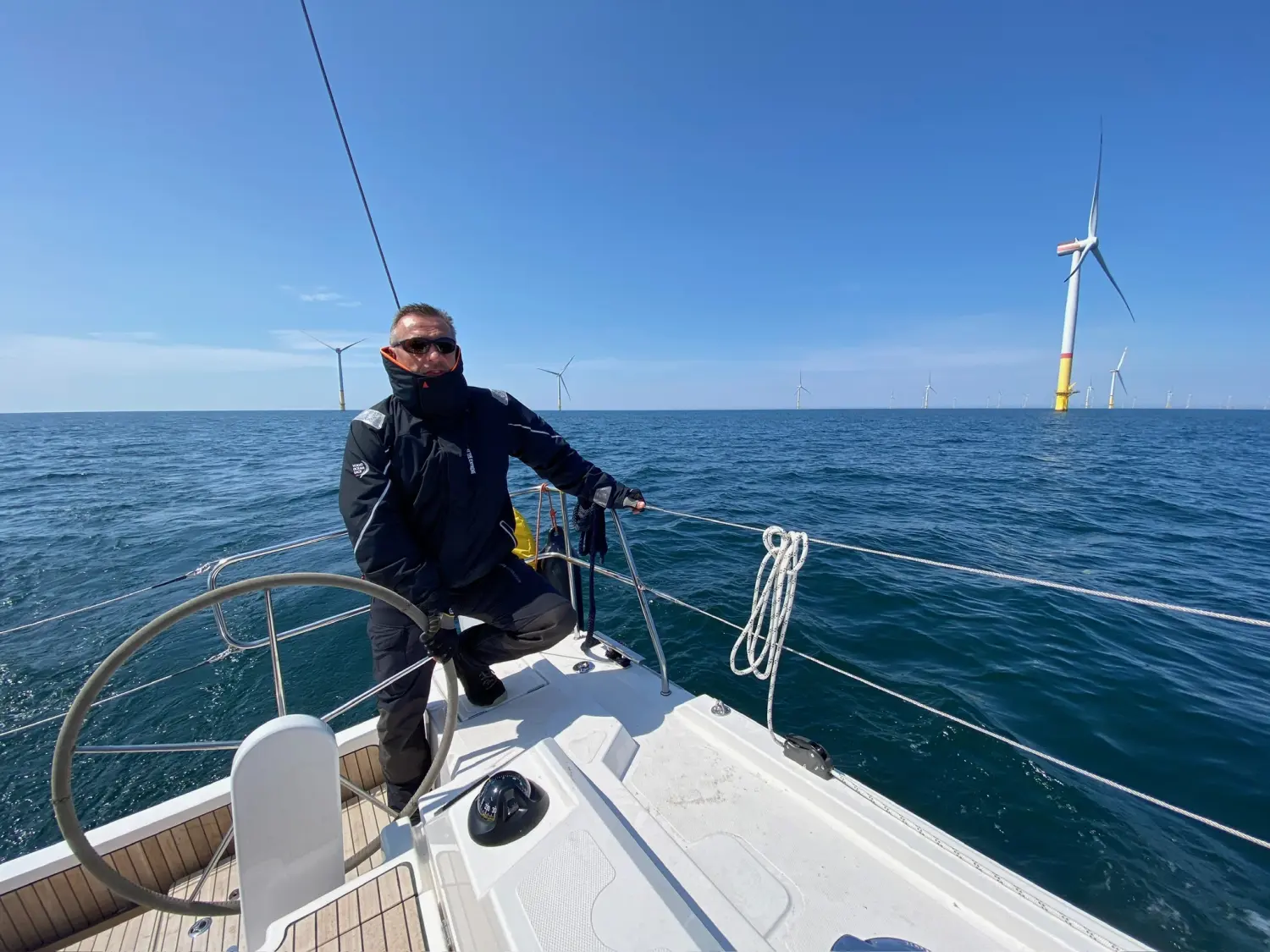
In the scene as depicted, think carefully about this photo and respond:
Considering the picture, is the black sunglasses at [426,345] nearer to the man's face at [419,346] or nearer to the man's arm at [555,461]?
the man's face at [419,346]

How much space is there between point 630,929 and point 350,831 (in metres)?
2.10

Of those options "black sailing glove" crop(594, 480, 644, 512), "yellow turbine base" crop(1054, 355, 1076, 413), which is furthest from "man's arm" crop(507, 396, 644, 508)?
"yellow turbine base" crop(1054, 355, 1076, 413)

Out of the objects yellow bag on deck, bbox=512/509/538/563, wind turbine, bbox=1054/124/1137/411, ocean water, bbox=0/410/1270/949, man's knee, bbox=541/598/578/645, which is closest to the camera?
man's knee, bbox=541/598/578/645

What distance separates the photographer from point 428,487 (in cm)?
240

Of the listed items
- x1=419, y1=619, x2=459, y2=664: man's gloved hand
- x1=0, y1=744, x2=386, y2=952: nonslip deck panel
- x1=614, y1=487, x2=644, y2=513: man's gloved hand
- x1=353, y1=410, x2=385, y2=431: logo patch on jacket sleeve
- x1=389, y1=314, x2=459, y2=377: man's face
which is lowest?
x1=0, y1=744, x2=386, y2=952: nonslip deck panel

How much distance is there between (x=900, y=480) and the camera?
1561 cm

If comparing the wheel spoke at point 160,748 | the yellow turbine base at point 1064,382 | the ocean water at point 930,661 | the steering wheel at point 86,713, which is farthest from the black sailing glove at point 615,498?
the yellow turbine base at point 1064,382

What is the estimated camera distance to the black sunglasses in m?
2.36

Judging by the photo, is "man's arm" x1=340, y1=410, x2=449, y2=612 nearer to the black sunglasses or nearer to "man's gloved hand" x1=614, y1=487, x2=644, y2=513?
the black sunglasses

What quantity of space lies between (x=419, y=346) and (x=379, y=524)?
841mm

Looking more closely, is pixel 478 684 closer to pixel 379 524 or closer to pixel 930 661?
pixel 379 524

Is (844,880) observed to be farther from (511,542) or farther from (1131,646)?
(1131,646)

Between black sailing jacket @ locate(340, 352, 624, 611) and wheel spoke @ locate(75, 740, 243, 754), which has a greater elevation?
black sailing jacket @ locate(340, 352, 624, 611)

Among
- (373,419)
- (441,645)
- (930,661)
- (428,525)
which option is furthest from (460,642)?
(930,661)
